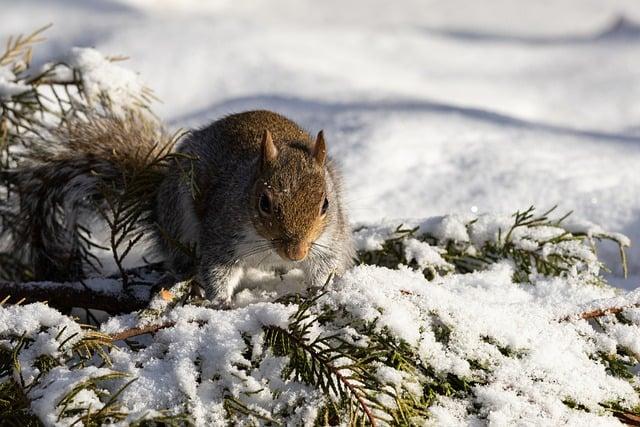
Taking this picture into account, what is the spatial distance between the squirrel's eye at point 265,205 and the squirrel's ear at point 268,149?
8cm

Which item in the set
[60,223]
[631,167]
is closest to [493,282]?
[60,223]

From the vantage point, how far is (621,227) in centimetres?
221

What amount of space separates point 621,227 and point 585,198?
6.7 inches

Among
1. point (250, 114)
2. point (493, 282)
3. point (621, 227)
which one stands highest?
point (250, 114)

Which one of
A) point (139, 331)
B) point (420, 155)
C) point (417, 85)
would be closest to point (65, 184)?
point (139, 331)

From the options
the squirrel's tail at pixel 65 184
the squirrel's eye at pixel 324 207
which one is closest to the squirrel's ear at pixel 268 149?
the squirrel's eye at pixel 324 207

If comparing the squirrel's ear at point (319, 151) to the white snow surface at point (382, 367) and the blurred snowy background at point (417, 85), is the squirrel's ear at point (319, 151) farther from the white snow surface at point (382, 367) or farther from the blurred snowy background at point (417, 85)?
the blurred snowy background at point (417, 85)

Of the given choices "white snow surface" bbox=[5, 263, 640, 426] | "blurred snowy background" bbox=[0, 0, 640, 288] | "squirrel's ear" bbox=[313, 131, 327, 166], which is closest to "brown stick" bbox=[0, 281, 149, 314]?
"white snow surface" bbox=[5, 263, 640, 426]

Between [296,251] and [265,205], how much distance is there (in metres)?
0.12

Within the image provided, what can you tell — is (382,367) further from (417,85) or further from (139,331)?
(417,85)

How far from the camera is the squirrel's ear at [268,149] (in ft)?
5.01

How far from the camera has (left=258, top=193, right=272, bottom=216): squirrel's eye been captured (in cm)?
149

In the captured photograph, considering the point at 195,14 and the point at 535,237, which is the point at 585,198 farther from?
the point at 195,14

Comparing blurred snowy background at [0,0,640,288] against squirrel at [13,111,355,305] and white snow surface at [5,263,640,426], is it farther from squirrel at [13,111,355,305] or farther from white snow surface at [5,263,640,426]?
white snow surface at [5,263,640,426]
